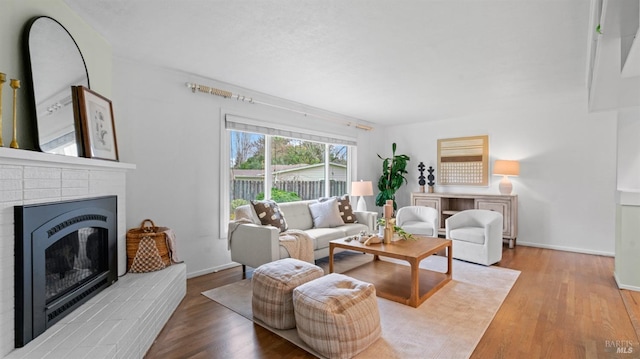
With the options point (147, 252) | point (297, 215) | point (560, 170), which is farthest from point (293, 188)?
point (560, 170)

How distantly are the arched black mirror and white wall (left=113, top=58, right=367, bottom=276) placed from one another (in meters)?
0.80

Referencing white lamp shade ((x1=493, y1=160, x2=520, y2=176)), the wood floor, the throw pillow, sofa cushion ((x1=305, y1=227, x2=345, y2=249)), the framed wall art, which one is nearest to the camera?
the wood floor

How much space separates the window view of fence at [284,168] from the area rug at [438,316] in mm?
1364

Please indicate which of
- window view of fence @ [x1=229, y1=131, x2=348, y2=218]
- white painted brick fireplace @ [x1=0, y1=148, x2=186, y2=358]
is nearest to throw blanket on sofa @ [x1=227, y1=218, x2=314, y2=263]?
window view of fence @ [x1=229, y1=131, x2=348, y2=218]

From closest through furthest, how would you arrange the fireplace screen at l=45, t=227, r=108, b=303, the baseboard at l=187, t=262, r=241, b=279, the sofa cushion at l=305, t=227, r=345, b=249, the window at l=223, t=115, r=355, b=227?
1. the fireplace screen at l=45, t=227, r=108, b=303
2. the baseboard at l=187, t=262, r=241, b=279
3. the sofa cushion at l=305, t=227, r=345, b=249
4. the window at l=223, t=115, r=355, b=227

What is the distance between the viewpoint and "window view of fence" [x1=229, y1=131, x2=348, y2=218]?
13.2 feet

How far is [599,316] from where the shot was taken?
238cm

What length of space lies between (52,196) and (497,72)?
13.2 feet

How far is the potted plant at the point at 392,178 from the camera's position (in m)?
6.04

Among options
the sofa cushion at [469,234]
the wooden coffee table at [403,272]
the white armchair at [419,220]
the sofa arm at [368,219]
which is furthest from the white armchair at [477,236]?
the sofa arm at [368,219]

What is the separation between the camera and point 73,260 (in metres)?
2.00

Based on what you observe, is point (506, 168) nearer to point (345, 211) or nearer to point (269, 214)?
point (345, 211)

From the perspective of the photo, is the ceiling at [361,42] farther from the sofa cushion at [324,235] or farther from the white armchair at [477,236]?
the sofa cushion at [324,235]

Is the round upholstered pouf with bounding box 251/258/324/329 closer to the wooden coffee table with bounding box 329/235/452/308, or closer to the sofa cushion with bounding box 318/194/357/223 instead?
the wooden coffee table with bounding box 329/235/452/308
